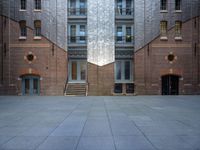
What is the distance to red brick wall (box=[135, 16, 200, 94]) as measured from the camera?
82.1ft

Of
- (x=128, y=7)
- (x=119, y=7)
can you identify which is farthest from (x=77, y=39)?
(x=128, y=7)

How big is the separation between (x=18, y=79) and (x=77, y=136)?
19444 mm

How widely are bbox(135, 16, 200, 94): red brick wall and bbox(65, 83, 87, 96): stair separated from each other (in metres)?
5.86

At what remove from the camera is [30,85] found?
82.8 ft

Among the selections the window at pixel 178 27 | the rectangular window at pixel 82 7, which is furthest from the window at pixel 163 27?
the rectangular window at pixel 82 7

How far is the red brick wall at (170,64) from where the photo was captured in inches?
985

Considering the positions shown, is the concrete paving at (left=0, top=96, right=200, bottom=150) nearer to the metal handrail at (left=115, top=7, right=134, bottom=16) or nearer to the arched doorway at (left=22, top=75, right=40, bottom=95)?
the arched doorway at (left=22, top=75, right=40, bottom=95)

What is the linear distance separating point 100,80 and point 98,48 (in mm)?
3563

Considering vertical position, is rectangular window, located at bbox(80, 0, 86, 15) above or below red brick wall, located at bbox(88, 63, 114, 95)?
above

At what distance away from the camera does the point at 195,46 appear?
2508cm

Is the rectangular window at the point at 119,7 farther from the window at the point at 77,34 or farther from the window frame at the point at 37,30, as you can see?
the window frame at the point at 37,30

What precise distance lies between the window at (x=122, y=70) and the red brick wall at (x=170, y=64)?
115cm

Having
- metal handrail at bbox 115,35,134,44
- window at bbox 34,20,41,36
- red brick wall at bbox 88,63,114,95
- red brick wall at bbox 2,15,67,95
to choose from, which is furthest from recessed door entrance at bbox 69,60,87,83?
window at bbox 34,20,41,36

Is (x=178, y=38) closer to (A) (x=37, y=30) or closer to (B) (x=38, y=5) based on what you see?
(A) (x=37, y=30)
